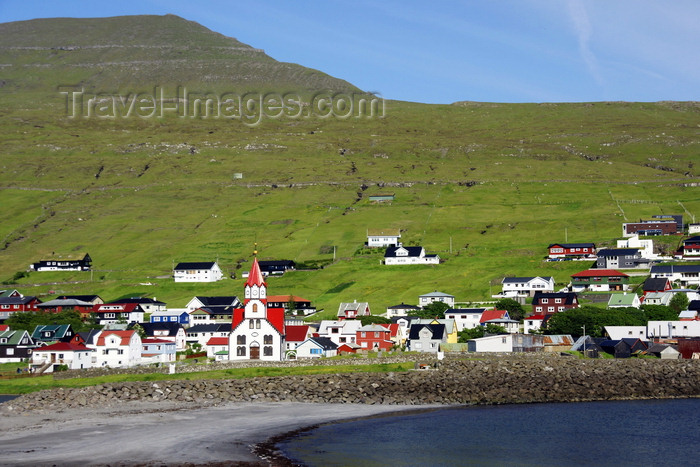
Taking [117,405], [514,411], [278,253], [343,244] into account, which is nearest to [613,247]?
[343,244]

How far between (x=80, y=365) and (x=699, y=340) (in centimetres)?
7451

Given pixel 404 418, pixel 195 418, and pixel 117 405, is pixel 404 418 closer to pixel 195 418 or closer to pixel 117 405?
pixel 195 418

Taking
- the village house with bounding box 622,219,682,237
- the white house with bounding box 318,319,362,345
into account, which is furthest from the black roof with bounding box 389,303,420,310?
the village house with bounding box 622,219,682,237

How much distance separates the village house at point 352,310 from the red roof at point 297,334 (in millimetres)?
24016

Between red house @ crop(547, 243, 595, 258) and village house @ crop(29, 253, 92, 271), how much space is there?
107 m

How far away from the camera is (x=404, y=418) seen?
193 ft

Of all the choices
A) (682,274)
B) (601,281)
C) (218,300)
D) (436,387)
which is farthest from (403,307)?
(436,387)

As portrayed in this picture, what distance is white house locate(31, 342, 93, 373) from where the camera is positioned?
93.8m

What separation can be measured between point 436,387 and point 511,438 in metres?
17.8

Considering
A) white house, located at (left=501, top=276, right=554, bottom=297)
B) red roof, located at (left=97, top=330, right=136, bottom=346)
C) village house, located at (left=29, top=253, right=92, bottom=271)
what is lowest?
red roof, located at (left=97, top=330, right=136, bottom=346)

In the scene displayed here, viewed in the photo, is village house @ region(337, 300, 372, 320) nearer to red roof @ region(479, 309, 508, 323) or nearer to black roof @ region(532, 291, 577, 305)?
red roof @ region(479, 309, 508, 323)

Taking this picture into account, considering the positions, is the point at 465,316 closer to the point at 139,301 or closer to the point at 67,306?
the point at 139,301

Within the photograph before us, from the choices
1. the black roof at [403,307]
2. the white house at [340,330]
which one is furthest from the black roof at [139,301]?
the black roof at [403,307]

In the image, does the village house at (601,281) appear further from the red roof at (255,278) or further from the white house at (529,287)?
the red roof at (255,278)
